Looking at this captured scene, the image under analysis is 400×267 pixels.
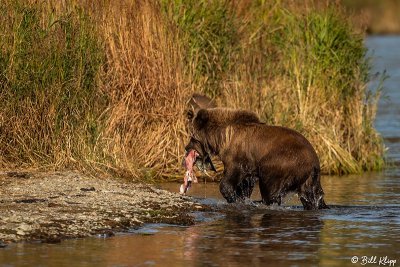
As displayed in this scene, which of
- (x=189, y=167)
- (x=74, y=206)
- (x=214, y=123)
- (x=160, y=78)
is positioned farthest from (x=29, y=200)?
(x=160, y=78)

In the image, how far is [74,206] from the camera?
10539 mm

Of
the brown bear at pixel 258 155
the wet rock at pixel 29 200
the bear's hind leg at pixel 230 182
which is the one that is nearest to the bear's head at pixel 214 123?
the brown bear at pixel 258 155

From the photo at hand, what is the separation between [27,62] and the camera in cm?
1253

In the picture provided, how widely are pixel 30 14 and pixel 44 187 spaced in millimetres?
2427

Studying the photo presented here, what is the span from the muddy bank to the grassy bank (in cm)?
76

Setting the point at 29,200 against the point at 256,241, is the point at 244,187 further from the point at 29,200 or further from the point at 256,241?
the point at 29,200

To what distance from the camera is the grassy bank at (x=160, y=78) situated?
12.6 metres

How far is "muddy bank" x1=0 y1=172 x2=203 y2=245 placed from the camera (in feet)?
30.9

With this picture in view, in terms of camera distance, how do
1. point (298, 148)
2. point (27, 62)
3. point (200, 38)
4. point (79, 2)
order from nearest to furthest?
1. point (298, 148)
2. point (27, 62)
3. point (79, 2)
4. point (200, 38)

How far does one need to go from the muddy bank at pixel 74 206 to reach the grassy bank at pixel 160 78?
759 millimetres

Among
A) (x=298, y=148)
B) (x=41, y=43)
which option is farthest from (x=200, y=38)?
(x=298, y=148)

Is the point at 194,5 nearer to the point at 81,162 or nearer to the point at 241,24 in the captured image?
the point at 241,24

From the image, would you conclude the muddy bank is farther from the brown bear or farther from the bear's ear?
the bear's ear

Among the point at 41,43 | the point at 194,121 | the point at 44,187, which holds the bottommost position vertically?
the point at 44,187
